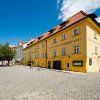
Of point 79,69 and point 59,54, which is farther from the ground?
point 59,54

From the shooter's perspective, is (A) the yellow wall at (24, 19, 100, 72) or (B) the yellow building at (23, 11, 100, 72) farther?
(B) the yellow building at (23, 11, 100, 72)

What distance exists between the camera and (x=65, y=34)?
28.4 meters

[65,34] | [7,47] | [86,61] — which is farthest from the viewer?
[7,47]

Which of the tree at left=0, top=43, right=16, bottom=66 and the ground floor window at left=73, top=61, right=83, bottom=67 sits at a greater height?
the tree at left=0, top=43, right=16, bottom=66

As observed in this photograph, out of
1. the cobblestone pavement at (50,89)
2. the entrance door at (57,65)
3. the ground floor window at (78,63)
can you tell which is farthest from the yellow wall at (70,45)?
the cobblestone pavement at (50,89)

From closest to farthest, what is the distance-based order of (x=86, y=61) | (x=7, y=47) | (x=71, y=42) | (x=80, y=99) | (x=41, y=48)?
(x=80, y=99)
(x=86, y=61)
(x=71, y=42)
(x=41, y=48)
(x=7, y=47)

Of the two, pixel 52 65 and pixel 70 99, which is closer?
pixel 70 99

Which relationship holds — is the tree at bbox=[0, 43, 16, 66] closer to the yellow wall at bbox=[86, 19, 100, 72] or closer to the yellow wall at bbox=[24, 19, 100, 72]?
the yellow wall at bbox=[24, 19, 100, 72]

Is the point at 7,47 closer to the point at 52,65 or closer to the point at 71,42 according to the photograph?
the point at 52,65

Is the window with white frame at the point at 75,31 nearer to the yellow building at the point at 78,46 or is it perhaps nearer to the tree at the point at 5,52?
the yellow building at the point at 78,46

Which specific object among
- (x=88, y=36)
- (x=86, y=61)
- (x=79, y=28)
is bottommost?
(x=86, y=61)

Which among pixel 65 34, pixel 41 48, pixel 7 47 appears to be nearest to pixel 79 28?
pixel 65 34

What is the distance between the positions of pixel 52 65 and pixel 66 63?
6.22 m

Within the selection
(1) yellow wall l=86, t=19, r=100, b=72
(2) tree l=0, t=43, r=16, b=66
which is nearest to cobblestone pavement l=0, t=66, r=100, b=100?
(1) yellow wall l=86, t=19, r=100, b=72
